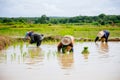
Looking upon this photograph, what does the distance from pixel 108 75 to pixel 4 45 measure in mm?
6585

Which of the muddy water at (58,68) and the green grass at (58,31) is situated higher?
the muddy water at (58,68)

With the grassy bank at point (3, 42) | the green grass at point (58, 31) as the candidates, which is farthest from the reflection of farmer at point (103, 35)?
the grassy bank at point (3, 42)

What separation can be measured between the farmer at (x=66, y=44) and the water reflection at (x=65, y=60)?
19 cm

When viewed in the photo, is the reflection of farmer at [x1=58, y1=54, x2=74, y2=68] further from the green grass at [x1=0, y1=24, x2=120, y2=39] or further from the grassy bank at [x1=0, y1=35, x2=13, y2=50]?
the green grass at [x1=0, y1=24, x2=120, y2=39]

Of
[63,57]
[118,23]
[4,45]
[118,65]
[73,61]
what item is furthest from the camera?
[118,23]

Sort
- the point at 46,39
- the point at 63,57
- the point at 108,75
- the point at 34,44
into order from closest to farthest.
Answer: the point at 108,75, the point at 63,57, the point at 34,44, the point at 46,39

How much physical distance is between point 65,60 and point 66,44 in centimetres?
96

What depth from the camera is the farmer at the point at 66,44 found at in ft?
31.5

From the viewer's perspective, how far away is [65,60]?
28.7ft

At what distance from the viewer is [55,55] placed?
9.72 meters

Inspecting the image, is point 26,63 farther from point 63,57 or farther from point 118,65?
point 118,65

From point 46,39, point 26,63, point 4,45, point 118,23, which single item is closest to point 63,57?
point 26,63

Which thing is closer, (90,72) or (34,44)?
(90,72)

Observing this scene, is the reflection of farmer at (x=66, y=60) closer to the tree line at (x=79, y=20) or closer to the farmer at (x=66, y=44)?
the farmer at (x=66, y=44)
